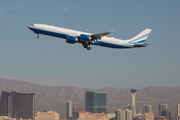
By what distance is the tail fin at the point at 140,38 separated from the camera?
97.7 meters

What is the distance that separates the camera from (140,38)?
101812mm

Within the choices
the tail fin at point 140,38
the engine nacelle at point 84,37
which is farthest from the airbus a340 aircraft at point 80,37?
the tail fin at point 140,38

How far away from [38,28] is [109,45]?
902 inches

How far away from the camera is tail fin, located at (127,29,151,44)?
97.7 meters

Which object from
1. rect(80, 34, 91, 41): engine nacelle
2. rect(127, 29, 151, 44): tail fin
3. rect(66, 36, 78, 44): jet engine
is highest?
rect(127, 29, 151, 44): tail fin

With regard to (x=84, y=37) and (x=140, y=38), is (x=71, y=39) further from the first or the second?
(x=140, y=38)

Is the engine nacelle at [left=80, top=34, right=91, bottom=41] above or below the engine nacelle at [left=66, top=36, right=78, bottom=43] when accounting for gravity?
above

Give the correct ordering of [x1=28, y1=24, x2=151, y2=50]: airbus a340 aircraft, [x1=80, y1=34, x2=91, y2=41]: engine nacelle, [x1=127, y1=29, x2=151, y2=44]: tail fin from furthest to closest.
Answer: [x1=127, y1=29, x2=151, y2=44]: tail fin → [x1=80, y1=34, x2=91, y2=41]: engine nacelle → [x1=28, y1=24, x2=151, y2=50]: airbus a340 aircraft

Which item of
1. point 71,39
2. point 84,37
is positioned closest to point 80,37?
point 84,37

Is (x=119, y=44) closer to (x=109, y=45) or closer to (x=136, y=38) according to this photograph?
(x=109, y=45)

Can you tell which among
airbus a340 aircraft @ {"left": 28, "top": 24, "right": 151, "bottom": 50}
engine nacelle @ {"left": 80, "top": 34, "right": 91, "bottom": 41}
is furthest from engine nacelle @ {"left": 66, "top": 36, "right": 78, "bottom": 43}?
engine nacelle @ {"left": 80, "top": 34, "right": 91, "bottom": 41}

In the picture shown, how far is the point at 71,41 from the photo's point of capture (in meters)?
82.0

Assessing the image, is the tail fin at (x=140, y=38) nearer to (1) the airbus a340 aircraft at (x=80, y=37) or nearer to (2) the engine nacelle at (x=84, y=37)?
(1) the airbus a340 aircraft at (x=80, y=37)

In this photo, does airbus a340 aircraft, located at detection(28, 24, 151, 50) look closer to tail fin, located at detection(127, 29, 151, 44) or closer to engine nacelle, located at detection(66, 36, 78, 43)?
engine nacelle, located at detection(66, 36, 78, 43)
